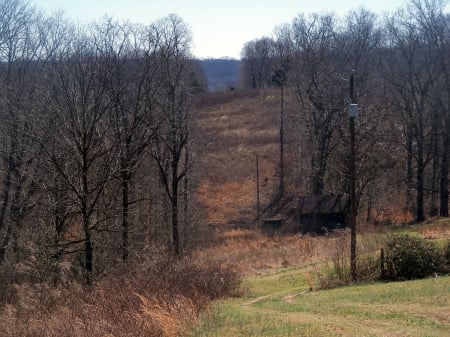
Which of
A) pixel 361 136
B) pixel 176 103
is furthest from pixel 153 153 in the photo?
pixel 361 136

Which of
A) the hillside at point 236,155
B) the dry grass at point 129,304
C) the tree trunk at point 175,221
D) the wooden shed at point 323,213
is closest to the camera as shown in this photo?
the dry grass at point 129,304

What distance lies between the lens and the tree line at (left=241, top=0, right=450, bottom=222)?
146 feet

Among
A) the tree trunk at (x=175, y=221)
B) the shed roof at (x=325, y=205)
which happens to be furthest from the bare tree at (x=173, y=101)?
the shed roof at (x=325, y=205)

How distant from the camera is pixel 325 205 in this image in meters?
42.1

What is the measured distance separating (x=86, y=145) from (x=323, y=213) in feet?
75.3

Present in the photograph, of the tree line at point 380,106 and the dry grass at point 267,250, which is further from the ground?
the tree line at point 380,106

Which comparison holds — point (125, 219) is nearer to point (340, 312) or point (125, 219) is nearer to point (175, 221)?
point (175, 221)

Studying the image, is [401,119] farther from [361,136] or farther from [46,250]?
[46,250]

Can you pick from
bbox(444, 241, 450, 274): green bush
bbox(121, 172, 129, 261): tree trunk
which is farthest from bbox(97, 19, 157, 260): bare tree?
bbox(444, 241, 450, 274): green bush

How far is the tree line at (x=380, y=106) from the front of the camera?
44.4m

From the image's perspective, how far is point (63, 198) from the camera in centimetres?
2250

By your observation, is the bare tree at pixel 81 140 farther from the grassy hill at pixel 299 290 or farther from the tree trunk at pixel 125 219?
the grassy hill at pixel 299 290

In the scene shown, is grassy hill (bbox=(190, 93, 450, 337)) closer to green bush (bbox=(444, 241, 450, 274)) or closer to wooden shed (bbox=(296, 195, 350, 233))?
green bush (bbox=(444, 241, 450, 274))

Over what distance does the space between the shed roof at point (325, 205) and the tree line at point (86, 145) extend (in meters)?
10.4
